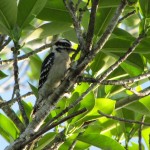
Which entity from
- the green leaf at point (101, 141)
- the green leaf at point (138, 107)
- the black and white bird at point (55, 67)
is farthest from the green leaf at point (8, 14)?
the black and white bird at point (55, 67)

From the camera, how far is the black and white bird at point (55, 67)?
5246 millimetres

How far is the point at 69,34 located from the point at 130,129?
102 centimetres

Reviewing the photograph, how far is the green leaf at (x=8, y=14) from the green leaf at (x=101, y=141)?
946 mm

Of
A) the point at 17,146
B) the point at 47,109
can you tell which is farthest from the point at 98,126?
the point at 17,146

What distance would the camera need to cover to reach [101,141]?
3.19m

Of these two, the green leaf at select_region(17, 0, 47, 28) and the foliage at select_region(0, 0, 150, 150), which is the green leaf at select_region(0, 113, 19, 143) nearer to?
the foliage at select_region(0, 0, 150, 150)

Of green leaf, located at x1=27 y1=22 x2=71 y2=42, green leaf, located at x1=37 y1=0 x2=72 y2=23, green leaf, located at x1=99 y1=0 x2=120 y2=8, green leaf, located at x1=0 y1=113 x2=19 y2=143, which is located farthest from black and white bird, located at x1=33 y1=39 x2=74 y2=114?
green leaf, located at x1=99 y1=0 x2=120 y2=8

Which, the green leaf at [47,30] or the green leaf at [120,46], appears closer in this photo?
the green leaf at [120,46]

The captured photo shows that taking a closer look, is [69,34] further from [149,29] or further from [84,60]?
[84,60]

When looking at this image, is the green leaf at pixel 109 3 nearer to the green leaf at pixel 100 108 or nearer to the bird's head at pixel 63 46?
the green leaf at pixel 100 108

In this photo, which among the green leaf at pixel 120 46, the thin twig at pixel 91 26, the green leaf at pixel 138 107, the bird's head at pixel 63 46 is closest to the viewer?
the thin twig at pixel 91 26

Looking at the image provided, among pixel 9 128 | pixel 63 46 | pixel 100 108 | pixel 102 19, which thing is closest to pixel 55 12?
pixel 102 19

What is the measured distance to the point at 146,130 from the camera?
403 cm

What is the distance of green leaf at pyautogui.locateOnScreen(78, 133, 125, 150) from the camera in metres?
3.17
